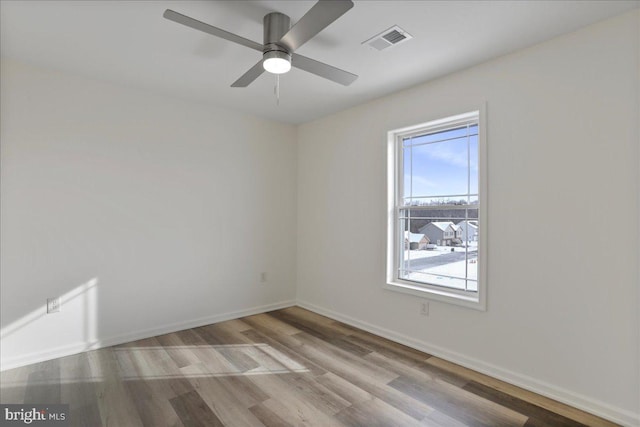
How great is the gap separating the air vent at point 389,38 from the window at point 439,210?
91cm

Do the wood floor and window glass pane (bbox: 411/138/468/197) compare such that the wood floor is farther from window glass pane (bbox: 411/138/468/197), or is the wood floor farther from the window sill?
window glass pane (bbox: 411/138/468/197)

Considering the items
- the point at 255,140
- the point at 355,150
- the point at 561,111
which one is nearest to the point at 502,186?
the point at 561,111

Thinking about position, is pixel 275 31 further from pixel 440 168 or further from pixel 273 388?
pixel 273 388

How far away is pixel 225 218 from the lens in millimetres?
3816

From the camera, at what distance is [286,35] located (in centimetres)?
181

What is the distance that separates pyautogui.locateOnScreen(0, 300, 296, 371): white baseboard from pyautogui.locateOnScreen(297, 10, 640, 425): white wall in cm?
189

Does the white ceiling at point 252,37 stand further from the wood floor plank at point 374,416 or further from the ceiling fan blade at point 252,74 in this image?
the wood floor plank at point 374,416

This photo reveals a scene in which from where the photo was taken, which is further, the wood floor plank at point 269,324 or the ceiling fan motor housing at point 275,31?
the wood floor plank at point 269,324

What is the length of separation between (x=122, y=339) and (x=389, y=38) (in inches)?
139

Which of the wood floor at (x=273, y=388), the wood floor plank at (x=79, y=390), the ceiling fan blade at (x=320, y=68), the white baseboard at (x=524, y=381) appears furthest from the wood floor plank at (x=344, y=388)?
the ceiling fan blade at (x=320, y=68)

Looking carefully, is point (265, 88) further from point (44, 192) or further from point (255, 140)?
point (44, 192)

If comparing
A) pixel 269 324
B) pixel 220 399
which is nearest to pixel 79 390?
pixel 220 399

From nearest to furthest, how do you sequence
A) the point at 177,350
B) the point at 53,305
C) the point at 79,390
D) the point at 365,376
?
the point at 79,390 → the point at 365,376 → the point at 53,305 → the point at 177,350

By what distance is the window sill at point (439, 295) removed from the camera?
2.61 meters
